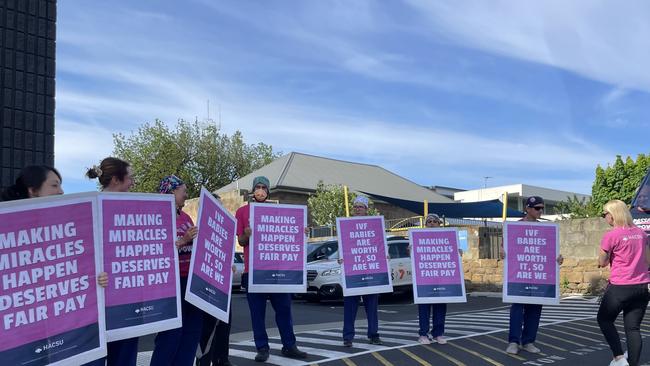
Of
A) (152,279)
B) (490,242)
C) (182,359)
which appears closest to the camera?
(152,279)

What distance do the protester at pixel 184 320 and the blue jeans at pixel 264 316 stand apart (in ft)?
6.41

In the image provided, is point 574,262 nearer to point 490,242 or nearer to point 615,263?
point 490,242

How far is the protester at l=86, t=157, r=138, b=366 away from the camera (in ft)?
14.6

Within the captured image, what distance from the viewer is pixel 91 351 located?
12.9 feet

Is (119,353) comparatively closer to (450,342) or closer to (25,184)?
(25,184)

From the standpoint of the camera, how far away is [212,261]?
17.4 feet

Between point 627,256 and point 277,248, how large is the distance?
3798mm

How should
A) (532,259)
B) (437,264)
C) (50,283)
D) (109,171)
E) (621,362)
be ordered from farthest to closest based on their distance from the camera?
(437,264) < (532,259) < (621,362) < (109,171) < (50,283)

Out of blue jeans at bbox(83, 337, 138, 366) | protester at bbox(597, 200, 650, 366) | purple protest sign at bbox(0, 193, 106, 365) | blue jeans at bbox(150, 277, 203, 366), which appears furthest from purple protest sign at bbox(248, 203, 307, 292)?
protester at bbox(597, 200, 650, 366)

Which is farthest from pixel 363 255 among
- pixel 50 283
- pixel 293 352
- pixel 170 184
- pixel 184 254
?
pixel 50 283

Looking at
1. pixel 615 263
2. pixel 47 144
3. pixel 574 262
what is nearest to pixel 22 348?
pixel 47 144

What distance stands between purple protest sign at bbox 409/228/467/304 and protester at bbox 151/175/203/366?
4.17 m

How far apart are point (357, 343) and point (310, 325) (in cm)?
289

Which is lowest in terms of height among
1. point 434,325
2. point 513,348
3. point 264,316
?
point 513,348
